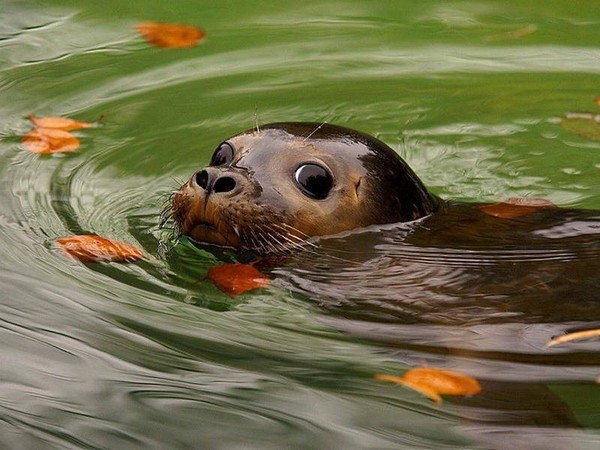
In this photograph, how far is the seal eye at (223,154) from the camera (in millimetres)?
5480

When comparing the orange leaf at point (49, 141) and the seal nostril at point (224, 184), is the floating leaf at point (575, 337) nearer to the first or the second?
the seal nostril at point (224, 184)

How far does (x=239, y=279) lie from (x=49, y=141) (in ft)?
8.20

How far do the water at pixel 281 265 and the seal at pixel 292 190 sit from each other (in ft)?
0.47

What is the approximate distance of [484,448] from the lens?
4.05 metres

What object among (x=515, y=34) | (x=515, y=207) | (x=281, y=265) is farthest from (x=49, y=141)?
(x=515, y=34)

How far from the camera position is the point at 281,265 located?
17.3 ft

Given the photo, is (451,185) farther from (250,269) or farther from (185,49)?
(185,49)

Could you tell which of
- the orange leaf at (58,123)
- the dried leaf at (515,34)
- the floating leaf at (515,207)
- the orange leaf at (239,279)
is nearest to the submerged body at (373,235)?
the orange leaf at (239,279)

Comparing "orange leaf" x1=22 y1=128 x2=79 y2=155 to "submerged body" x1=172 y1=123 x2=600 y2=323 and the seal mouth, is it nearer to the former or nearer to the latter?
"submerged body" x1=172 y1=123 x2=600 y2=323

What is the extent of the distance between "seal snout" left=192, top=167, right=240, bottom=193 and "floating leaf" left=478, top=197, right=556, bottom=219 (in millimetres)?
1432

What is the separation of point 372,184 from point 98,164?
2.10 meters

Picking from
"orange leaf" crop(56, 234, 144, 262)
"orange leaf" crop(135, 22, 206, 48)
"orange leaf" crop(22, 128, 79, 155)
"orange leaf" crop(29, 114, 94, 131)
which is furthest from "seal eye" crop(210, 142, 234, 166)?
"orange leaf" crop(135, 22, 206, 48)

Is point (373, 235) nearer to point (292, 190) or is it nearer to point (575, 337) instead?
point (292, 190)

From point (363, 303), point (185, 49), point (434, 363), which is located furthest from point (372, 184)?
point (185, 49)
